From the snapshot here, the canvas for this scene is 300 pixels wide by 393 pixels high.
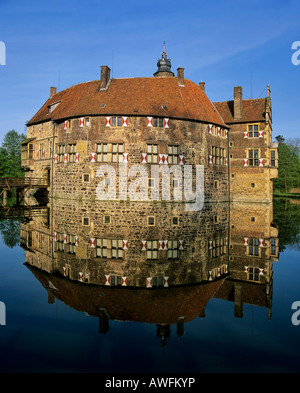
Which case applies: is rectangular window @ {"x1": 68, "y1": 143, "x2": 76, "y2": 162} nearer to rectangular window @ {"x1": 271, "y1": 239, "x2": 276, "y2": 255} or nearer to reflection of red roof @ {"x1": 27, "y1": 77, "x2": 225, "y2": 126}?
reflection of red roof @ {"x1": 27, "y1": 77, "x2": 225, "y2": 126}

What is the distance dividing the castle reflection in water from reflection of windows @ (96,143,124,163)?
890 centimetres

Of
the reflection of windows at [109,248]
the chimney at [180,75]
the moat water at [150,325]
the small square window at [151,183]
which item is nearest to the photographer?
the moat water at [150,325]

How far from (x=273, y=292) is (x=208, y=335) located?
2.57 metres

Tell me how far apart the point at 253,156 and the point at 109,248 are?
2287cm

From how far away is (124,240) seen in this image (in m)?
11.1

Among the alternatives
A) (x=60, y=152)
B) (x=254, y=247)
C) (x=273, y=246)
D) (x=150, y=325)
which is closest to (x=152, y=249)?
(x=254, y=247)

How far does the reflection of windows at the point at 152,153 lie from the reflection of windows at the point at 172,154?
1.07 m

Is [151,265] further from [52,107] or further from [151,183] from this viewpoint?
[52,107]

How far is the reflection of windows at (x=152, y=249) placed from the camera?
29.4 feet

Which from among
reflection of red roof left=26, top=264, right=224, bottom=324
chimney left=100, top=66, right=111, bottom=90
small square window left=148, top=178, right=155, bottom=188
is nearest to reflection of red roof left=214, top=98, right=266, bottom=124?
small square window left=148, top=178, right=155, bottom=188

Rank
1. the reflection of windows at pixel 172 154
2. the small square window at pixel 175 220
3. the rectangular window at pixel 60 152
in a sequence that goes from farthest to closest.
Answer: the rectangular window at pixel 60 152, the reflection of windows at pixel 172 154, the small square window at pixel 175 220

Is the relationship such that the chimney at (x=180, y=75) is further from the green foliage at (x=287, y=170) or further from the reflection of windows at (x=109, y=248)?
the green foliage at (x=287, y=170)

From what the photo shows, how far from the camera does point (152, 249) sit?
9789mm

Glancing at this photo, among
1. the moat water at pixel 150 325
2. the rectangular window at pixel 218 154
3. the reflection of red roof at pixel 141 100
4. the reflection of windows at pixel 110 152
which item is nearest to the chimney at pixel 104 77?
the reflection of red roof at pixel 141 100
